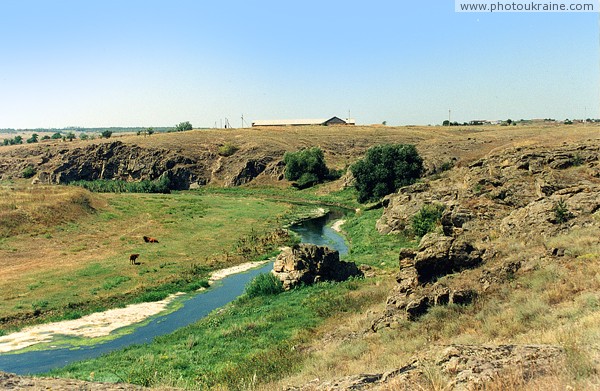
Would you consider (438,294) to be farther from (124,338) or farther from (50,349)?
(50,349)

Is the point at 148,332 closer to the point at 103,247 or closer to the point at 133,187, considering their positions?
the point at 103,247

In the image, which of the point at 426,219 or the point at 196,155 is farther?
the point at 196,155

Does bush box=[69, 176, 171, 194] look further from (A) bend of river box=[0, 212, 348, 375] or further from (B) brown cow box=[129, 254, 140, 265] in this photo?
(A) bend of river box=[0, 212, 348, 375]

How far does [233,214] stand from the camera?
60.8 m

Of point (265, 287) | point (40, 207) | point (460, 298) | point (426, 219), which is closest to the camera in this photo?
point (460, 298)

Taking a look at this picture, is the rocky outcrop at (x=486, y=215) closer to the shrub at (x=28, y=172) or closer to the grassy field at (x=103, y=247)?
the grassy field at (x=103, y=247)

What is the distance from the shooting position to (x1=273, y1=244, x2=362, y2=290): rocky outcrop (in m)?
29.0

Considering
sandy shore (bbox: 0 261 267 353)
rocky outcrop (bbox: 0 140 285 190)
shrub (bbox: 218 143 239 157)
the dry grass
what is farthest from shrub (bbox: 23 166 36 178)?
sandy shore (bbox: 0 261 267 353)

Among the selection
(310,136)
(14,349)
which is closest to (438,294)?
(14,349)

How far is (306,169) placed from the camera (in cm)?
9094

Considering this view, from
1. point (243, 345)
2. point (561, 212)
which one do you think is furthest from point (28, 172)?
point (561, 212)

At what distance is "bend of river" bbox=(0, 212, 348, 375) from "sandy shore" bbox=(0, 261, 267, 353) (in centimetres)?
105

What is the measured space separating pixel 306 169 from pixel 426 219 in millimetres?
52767

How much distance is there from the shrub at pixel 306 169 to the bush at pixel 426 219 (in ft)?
162
